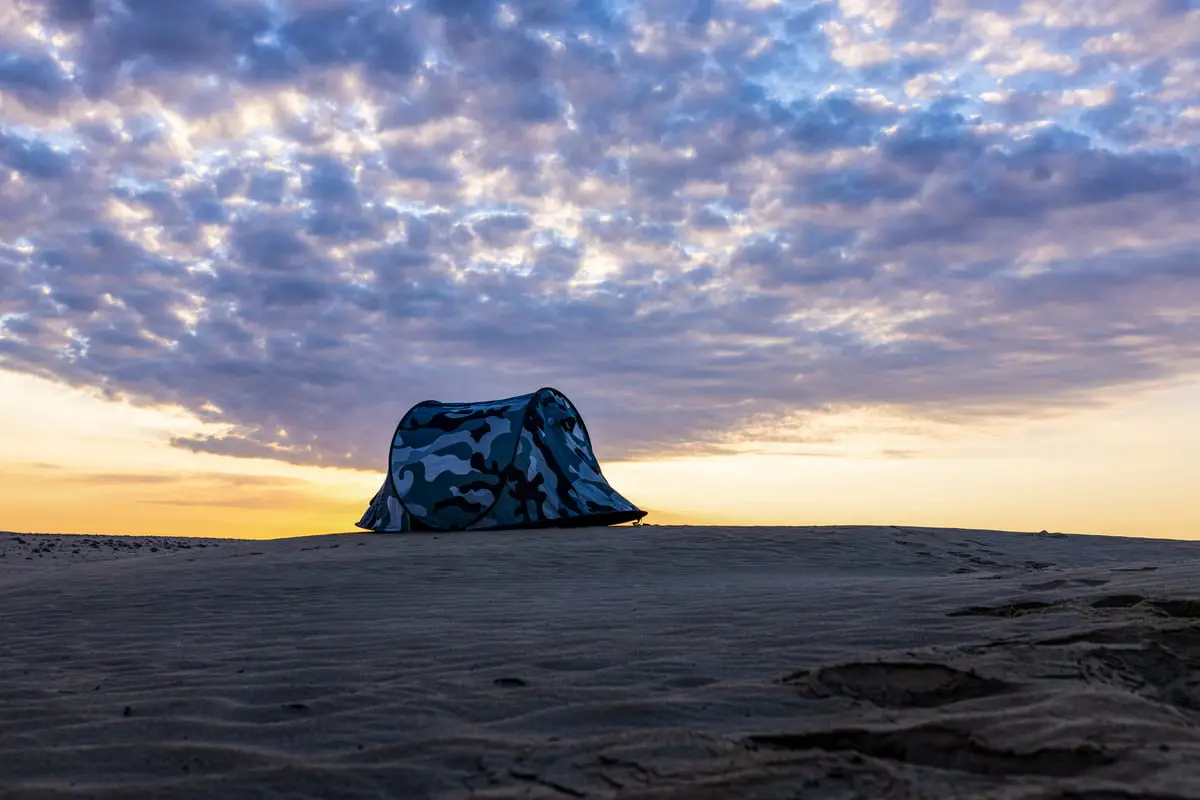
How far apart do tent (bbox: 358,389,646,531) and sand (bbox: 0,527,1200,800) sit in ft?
16.7

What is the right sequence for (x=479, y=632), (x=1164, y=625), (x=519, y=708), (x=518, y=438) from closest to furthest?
(x=519, y=708)
(x=1164, y=625)
(x=479, y=632)
(x=518, y=438)

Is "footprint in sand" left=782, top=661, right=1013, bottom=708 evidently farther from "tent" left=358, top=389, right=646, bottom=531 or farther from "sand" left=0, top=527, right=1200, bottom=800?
"tent" left=358, top=389, right=646, bottom=531

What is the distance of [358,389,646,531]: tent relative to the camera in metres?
11.9

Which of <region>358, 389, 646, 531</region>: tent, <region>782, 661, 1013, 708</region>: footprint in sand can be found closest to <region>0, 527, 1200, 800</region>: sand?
<region>782, 661, 1013, 708</region>: footprint in sand

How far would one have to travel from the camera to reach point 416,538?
10906 mm

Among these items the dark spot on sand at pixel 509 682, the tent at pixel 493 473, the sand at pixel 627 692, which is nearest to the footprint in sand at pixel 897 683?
the sand at pixel 627 692

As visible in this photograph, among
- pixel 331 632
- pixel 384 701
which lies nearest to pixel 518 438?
pixel 331 632

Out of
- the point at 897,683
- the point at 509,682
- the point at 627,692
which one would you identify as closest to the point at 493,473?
the point at 509,682

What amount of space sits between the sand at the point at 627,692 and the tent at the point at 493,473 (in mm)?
5097

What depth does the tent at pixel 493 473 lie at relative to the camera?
11914 millimetres

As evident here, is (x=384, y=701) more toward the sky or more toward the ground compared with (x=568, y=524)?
more toward the ground

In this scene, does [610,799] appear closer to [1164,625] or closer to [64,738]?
[64,738]

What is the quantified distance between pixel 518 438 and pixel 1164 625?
8.51m

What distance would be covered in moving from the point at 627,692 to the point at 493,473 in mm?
8507
